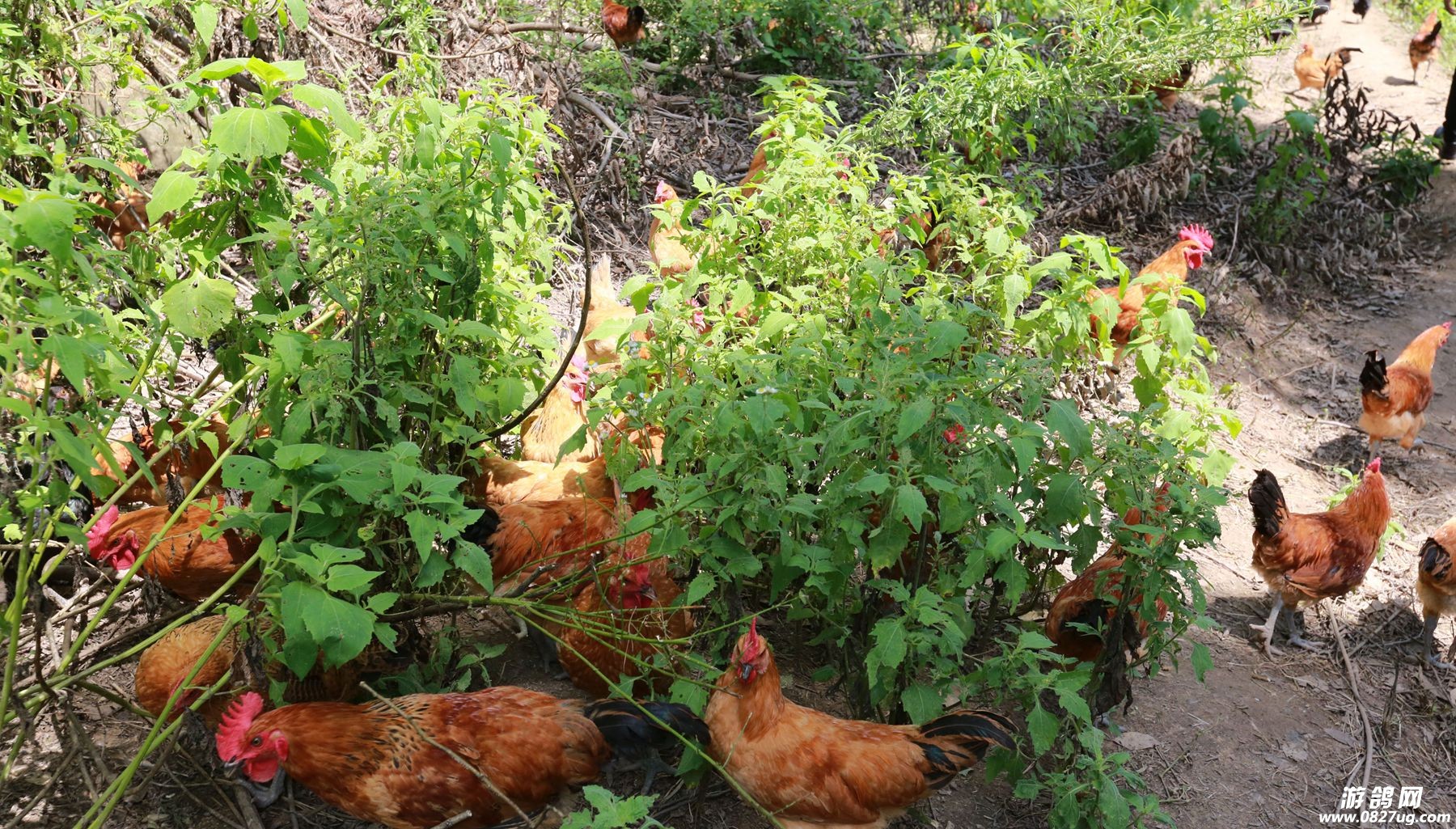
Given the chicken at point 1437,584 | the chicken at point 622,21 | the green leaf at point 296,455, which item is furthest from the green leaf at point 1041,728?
the chicken at point 622,21

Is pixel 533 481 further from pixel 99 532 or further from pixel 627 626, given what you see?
pixel 99 532

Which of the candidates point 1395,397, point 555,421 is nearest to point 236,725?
point 555,421

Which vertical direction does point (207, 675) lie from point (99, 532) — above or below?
below

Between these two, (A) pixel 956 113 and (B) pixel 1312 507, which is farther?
(B) pixel 1312 507

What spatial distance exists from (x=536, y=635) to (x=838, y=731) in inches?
53.1

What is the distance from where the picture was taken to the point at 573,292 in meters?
6.26

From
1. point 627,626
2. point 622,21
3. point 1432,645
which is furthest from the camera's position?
point 622,21

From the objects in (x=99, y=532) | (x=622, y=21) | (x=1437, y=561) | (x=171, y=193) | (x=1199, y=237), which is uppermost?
(x=622, y=21)

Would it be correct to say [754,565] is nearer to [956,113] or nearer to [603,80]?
[956,113]

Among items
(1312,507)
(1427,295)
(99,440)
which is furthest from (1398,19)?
(99,440)

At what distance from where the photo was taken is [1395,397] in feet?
20.7

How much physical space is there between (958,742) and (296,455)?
2070mm

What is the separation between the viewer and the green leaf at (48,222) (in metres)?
1.98

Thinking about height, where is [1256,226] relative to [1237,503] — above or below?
above
